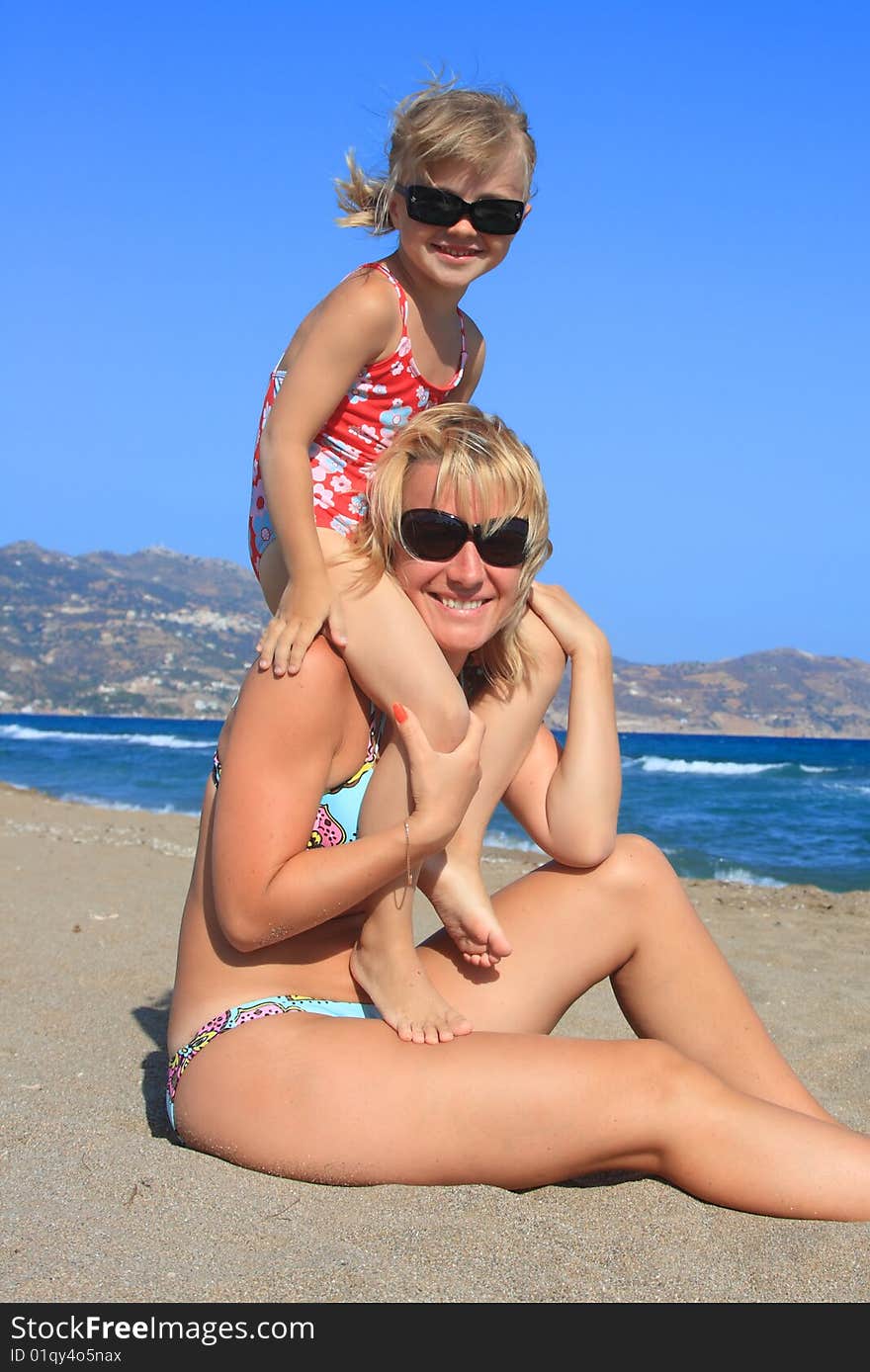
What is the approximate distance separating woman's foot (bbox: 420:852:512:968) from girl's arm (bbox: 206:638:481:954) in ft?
0.80

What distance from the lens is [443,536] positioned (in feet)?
9.34

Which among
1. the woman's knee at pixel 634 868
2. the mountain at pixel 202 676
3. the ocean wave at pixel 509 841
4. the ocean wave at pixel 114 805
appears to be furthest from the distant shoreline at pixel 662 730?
the woman's knee at pixel 634 868

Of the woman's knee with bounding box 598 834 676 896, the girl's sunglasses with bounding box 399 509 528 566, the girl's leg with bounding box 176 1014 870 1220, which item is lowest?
the girl's leg with bounding box 176 1014 870 1220

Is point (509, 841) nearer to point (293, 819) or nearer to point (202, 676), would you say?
point (293, 819)

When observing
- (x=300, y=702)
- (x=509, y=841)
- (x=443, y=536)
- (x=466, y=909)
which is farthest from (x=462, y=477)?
(x=509, y=841)

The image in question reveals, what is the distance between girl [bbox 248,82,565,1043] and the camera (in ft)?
9.06

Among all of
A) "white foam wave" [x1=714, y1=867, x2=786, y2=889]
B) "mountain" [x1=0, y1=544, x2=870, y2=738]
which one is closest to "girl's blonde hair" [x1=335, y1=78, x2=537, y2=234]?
"white foam wave" [x1=714, y1=867, x2=786, y2=889]

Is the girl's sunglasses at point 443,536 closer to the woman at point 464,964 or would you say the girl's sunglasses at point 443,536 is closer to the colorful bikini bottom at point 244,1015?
the woman at point 464,964

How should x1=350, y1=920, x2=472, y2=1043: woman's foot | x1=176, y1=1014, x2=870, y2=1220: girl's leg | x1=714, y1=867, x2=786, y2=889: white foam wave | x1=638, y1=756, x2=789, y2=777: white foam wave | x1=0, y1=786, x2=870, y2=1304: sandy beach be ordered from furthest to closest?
x1=638, y1=756, x2=789, y2=777: white foam wave < x1=714, y1=867, x2=786, y2=889: white foam wave < x1=350, y1=920, x2=472, y2=1043: woman's foot < x1=176, y1=1014, x2=870, y2=1220: girl's leg < x1=0, y1=786, x2=870, y2=1304: sandy beach

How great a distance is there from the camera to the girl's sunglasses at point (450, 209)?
320 centimetres

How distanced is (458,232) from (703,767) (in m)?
34.6

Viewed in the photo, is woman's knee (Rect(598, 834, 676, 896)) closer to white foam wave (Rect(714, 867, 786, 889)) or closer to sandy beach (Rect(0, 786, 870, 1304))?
sandy beach (Rect(0, 786, 870, 1304))
